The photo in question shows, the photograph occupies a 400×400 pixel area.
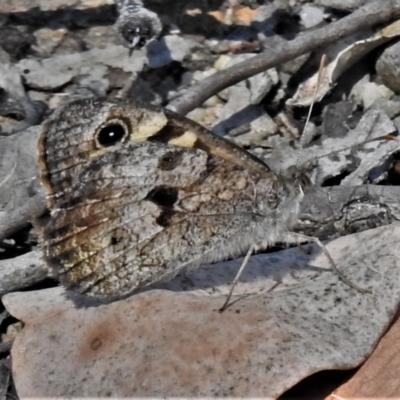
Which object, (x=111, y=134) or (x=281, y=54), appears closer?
(x=111, y=134)

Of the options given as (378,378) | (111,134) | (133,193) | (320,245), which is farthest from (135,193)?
(378,378)

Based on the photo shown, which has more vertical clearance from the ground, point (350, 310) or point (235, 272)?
point (350, 310)

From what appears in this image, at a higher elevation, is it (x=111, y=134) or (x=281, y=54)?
(x=111, y=134)

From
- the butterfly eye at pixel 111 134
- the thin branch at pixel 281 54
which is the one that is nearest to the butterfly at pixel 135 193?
the butterfly eye at pixel 111 134

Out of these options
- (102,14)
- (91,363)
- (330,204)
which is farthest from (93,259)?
(102,14)

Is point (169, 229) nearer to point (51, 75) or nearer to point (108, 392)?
point (108, 392)

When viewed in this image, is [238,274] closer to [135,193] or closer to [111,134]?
[135,193]

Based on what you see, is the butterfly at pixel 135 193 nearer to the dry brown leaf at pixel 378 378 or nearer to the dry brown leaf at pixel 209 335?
the dry brown leaf at pixel 209 335

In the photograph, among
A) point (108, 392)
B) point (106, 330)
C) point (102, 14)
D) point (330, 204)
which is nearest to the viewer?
point (108, 392)

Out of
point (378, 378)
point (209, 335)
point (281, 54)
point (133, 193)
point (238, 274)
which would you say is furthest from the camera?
point (281, 54)
